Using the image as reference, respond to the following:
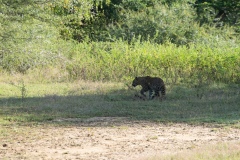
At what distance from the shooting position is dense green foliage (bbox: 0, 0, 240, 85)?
14062mm

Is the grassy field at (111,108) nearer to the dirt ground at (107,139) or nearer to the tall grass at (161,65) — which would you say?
the dirt ground at (107,139)

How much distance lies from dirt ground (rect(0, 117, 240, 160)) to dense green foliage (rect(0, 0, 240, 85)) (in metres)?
3.36

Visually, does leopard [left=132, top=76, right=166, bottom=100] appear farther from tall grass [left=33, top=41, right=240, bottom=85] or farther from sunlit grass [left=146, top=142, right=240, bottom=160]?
sunlit grass [left=146, top=142, right=240, bottom=160]

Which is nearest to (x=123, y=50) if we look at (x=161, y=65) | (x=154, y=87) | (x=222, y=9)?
(x=161, y=65)

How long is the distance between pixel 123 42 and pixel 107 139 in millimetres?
13066

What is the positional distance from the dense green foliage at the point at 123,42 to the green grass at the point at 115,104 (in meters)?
1.04

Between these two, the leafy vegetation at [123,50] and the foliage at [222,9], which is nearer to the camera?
the leafy vegetation at [123,50]

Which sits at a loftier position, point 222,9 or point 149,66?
point 222,9

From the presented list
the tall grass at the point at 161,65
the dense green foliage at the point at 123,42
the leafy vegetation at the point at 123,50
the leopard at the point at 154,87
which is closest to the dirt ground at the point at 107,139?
the leafy vegetation at the point at 123,50

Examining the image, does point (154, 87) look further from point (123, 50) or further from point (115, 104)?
point (123, 50)

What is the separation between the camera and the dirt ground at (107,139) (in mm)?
8648

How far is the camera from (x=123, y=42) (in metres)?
22.6

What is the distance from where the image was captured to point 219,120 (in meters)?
11.9

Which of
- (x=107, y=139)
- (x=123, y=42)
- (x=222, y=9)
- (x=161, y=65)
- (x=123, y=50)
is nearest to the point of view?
(x=107, y=139)
